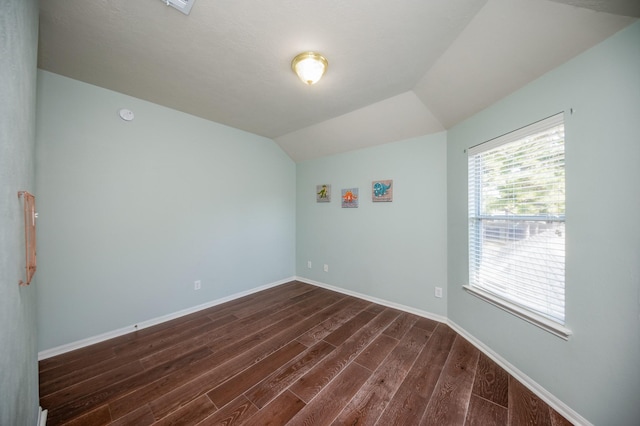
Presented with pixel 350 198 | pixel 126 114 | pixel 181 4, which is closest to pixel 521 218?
pixel 350 198

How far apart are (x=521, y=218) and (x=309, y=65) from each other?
2.18 m

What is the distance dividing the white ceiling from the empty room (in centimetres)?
2

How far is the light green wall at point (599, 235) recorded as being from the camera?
3.87ft

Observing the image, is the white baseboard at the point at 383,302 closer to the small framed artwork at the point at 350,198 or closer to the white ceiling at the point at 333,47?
the small framed artwork at the point at 350,198

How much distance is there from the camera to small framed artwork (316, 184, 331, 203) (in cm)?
392

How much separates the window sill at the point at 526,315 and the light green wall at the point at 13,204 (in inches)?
108

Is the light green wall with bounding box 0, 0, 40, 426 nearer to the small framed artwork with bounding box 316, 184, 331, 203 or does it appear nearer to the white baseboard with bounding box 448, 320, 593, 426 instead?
the white baseboard with bounding box 448, 320, 593, 426

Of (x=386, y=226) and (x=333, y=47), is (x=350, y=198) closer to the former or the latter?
(x=386, y=226)

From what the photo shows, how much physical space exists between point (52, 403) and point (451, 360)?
3128 mm

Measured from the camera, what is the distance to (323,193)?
3.98m

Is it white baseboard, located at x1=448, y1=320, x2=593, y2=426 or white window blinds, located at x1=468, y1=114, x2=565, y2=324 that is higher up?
white window blinds, located at x1=468, y1=114, x2=565, y2=324

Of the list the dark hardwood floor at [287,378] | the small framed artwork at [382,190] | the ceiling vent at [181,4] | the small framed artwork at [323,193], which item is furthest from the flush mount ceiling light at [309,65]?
the dark hardwood floor at [287,378]

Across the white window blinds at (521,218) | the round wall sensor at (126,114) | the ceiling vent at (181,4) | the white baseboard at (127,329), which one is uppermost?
the ceiling vent at (181,4)

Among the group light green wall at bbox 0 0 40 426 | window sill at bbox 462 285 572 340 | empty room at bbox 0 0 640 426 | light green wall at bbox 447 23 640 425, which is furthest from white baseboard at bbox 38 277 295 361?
light green wall at bbox 447 23 640 425
